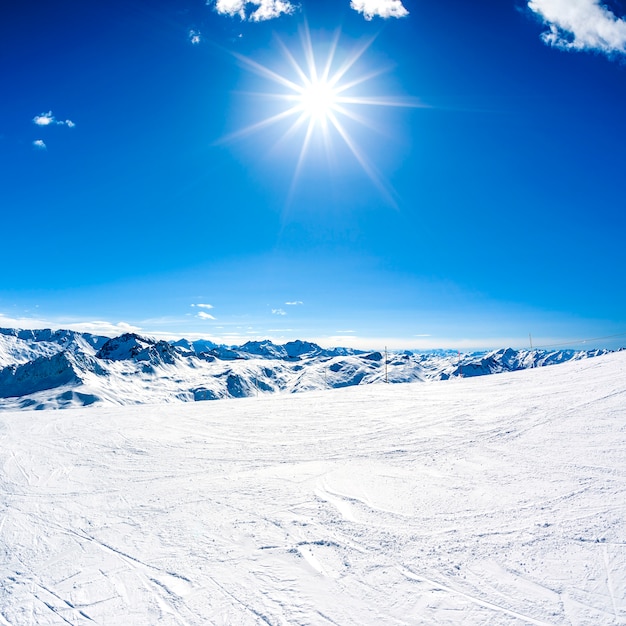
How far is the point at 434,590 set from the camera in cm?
448

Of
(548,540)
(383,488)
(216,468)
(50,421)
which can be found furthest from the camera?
(50,421)

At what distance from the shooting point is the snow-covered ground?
438cm

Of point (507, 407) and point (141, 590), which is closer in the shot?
point (141, 590)

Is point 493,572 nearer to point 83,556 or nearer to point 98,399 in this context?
point 83,556

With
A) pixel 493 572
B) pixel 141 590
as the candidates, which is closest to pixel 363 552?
pixel 493 572

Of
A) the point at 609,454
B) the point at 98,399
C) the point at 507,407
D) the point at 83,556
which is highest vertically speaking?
the point at 507,407

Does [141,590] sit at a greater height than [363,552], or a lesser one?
lesser

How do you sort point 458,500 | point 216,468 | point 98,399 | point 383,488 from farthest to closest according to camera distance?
point 98,399 → point 216,468 → point 383,488 → point 458,500

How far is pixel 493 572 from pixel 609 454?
194 inches

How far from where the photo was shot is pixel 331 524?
6043mm

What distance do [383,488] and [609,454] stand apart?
189 inches

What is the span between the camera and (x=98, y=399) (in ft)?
511

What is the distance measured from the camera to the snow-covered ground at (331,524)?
438 cm

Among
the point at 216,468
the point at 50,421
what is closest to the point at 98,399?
the point at 50,421
